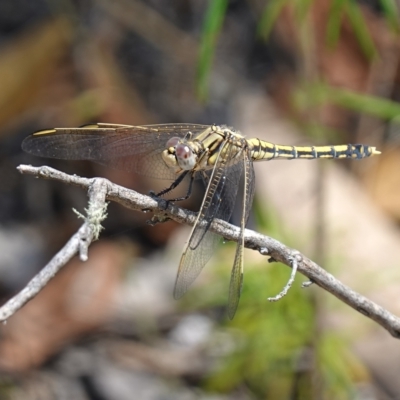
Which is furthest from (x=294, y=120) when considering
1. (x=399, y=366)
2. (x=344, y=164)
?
(x=399, y=366)

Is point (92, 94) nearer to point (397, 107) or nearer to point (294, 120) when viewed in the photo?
point (294, 120)

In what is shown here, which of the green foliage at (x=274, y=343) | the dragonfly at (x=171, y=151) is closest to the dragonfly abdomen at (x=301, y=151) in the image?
the dragonfly at (x=171, y=151)

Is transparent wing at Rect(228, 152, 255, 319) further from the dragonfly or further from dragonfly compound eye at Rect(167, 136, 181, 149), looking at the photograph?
dragonfly compound eye at Rect(167, 136, 181, 149)

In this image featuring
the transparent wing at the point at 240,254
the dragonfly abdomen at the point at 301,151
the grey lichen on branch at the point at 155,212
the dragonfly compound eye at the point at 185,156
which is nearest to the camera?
the grey lichen on branch at the point at 155,212

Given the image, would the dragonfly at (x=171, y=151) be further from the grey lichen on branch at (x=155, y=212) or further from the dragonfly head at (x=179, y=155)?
the grey lichen on branch at (x=155, y=212)

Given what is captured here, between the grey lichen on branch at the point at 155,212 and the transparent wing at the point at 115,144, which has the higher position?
the transparent wing at the point at 115,144

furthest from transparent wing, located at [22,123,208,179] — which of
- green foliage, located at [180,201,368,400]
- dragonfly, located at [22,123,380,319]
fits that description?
green foliage, located at [180,201,368,400]
